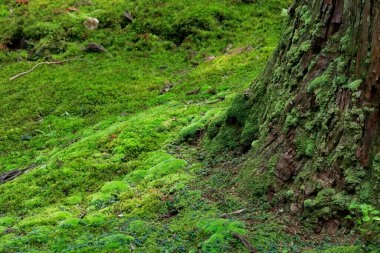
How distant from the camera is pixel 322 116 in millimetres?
9539

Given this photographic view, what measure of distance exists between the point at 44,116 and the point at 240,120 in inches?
582

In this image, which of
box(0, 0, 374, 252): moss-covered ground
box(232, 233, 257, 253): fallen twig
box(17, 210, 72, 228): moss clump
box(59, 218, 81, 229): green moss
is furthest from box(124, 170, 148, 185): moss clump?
box(232, 233, 257, 253): fallen twig

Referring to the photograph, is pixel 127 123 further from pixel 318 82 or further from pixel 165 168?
pixel 318 82

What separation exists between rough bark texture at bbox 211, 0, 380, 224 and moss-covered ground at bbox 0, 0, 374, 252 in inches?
35.0

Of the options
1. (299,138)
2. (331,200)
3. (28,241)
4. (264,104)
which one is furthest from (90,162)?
(331,200)

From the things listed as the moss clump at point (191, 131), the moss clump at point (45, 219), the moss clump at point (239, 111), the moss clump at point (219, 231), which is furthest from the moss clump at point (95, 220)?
the moss clump at point (191, 131)

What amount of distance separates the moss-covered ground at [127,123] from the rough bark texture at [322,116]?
89 centimetres

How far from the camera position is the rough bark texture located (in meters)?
8.38

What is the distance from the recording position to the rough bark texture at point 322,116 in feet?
27.5

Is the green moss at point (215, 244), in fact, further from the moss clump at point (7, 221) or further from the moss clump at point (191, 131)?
the moss clump at point (191, 131)

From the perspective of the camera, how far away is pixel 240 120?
45.7 feet

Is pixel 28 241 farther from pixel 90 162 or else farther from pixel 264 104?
pixel 264 104

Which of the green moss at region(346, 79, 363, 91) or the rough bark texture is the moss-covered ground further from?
the green moss at region(346, 79, 363, 91)

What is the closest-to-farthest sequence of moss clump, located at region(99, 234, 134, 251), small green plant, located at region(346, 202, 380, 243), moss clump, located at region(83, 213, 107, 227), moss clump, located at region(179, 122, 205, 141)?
small green plant, located at region(346, 202, 380, 243) → moss clump, located at region(99, 234, 134, 251) → moss clump, located at region(83, 213, 107, 227) → moss clump, located at region(179, 122, 205, 141)
